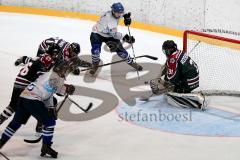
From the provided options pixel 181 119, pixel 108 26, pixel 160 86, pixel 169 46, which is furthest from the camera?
pixel 108 26

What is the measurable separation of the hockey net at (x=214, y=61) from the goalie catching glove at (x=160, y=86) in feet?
2.17

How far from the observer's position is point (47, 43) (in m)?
6.44

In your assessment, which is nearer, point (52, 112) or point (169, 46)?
point (52, 112)

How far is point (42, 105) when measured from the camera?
4.84 metres

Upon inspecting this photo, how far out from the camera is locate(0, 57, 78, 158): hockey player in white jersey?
479cm

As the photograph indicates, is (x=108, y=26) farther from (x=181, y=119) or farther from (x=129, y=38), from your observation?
(x=181, y=119)

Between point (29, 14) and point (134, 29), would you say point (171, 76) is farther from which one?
point (29, 14)

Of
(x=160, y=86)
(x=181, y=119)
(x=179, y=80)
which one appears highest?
(x=179, y=80)

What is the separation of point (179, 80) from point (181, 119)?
57 cm

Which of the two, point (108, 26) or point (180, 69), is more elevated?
point (108, 26)

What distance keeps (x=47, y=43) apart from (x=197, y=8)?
370 centimetres

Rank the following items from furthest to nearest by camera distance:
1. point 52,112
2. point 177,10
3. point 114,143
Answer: point 177,10 → point 114,143 → point 52,112

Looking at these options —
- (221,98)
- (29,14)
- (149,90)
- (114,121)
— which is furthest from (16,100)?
(29,14)

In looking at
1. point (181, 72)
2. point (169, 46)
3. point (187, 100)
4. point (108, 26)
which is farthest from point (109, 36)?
point (187, 100)
